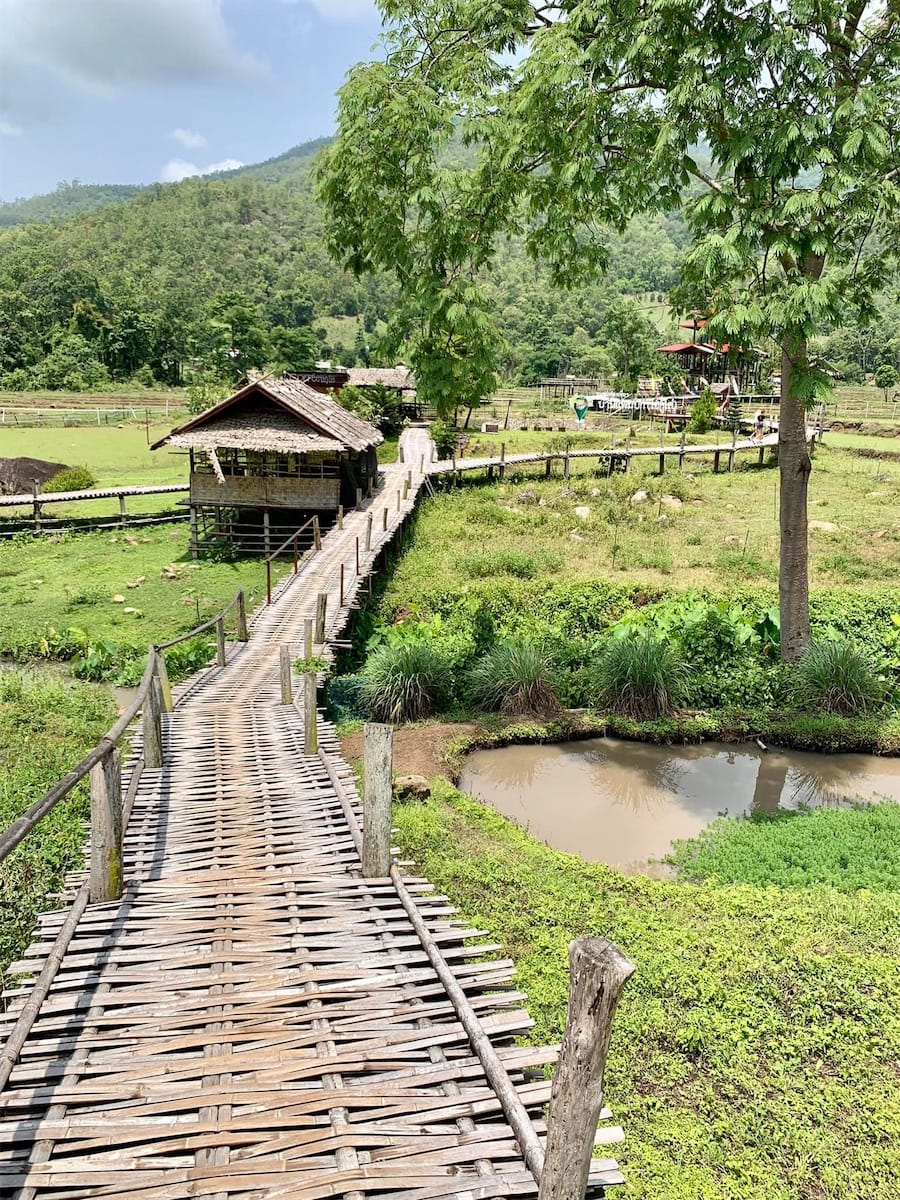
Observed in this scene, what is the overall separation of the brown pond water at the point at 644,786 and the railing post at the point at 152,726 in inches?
155

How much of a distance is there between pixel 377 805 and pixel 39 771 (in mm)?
5932

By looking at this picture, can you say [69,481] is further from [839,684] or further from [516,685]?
[839,684]

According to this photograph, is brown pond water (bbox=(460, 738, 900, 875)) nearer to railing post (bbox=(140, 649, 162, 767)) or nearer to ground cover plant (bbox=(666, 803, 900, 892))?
ground cover plant (bbox=(666, 803, 900, 892))

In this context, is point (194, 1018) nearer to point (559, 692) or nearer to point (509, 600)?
point (559, 692)

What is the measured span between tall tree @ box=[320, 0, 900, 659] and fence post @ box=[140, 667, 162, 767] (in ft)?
15.8

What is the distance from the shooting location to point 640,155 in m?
9.00

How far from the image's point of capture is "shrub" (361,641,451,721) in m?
11.5

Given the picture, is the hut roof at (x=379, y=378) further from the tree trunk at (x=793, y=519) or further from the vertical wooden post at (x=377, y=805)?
the vertical wooden post at (x=377, y=805)

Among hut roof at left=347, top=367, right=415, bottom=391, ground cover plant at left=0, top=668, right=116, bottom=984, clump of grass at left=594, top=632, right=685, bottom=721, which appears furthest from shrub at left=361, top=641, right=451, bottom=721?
hut roof at left=347, top=367, right=415, bottom=391

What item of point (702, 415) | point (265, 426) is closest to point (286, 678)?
point (265, 426)

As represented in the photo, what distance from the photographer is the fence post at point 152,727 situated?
23.5 ft

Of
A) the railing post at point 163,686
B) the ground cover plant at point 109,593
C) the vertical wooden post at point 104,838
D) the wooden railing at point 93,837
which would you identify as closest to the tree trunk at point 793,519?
the railing post at point 163,686

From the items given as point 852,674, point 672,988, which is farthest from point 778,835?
point 852,674

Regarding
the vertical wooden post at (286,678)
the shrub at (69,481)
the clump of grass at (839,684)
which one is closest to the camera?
the vertical wooden post at (286,678)
